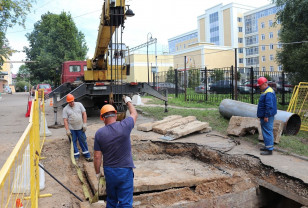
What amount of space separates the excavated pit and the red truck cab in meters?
8.50

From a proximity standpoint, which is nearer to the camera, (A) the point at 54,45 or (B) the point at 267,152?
(B) the point at 267,152

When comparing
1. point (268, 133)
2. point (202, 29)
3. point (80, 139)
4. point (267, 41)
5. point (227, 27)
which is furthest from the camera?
point (202, 29)

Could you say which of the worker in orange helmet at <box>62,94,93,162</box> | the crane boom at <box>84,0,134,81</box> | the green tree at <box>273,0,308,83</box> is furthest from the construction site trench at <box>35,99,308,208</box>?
the green tree at <box>273,0,308,83</box>

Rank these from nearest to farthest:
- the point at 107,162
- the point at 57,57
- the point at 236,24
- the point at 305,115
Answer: the point at 107,162 → the point at 305,115 → the point at 57,57 → the point at 236,24

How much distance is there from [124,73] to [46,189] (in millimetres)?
6687

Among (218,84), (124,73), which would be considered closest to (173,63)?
(218,84)

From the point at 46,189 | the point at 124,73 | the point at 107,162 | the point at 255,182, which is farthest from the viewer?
the point at 124,73

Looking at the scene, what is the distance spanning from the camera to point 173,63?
5484 centimetres

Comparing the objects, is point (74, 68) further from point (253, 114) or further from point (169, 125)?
point (253, 114)

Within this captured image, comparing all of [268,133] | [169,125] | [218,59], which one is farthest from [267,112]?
[218,59]

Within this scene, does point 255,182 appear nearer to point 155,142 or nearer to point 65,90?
point 155,142

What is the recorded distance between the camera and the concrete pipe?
7.73 metres

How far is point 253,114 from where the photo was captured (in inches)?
330

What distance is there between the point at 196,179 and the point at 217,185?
41 centimetres
